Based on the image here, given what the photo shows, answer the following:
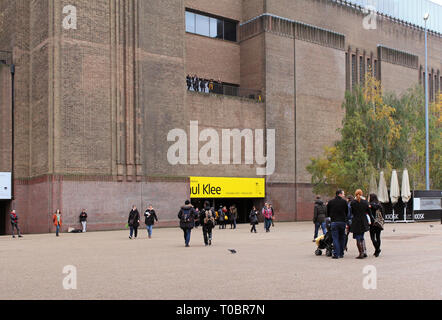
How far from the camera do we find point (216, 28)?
47125mm

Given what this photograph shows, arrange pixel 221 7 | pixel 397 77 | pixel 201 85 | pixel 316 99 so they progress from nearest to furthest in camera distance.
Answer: pixel 201 85
pixel 221 7
pixel 316 99
pixel 397 77

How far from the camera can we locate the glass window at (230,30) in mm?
47844

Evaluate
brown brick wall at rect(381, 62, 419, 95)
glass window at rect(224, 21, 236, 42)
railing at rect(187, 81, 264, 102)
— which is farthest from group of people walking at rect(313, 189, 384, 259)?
brown brick wall at rect(381, 62, 419, 95)

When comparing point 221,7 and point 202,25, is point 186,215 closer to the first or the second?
point 202,25

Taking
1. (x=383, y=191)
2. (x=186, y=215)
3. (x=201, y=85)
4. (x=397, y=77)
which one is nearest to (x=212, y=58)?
(x=201, y=85)

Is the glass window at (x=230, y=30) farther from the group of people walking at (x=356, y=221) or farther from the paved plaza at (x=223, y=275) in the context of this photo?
the group of people walking at (x=356, y=221)

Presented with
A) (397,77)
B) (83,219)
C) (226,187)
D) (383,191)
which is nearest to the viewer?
(83,219)

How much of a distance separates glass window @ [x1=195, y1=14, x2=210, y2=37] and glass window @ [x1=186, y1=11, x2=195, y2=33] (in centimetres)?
30

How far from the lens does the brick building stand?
1417 inches

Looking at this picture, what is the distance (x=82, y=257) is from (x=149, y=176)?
2252cm

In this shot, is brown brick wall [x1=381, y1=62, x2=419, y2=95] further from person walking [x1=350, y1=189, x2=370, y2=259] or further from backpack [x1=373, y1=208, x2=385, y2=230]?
person walking [x1=350, y1=189, x2=370, y2=259]

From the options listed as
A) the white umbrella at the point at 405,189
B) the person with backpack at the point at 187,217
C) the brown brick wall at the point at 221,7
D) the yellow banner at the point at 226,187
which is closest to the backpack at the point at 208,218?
the person with backpack at the point at 187,217

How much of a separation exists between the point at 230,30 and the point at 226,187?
1383cm

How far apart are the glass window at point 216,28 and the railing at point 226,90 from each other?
161 inches
